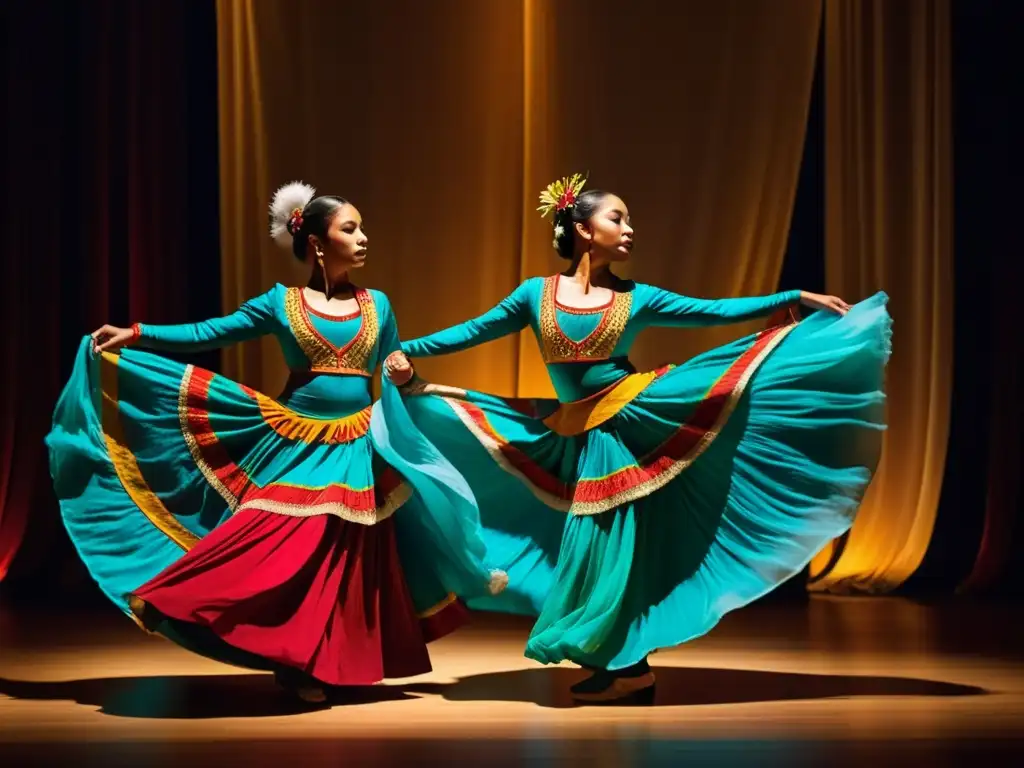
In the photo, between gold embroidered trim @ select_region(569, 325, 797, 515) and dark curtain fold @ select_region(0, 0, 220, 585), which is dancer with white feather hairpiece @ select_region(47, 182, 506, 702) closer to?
gold embroidered trim @ select_region(569, 325, 797, 515)

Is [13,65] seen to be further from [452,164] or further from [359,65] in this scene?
Answer: [452,164]

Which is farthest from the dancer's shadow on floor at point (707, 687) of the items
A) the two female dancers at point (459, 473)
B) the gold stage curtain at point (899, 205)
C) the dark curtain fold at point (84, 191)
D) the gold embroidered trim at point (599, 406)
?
the dark curtain fold at point (84, 191)

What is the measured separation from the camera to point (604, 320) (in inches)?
132

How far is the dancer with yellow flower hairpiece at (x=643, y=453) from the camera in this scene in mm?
3172

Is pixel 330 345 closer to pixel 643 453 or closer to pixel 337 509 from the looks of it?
pixel 337 509

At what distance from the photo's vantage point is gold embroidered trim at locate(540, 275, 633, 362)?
3.36 m

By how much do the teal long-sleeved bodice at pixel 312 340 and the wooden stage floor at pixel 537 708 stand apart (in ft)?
2.32

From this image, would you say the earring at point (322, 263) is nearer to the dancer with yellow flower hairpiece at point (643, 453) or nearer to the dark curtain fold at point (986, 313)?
the dancer with yellow flower hairpiece at point (643, 453)

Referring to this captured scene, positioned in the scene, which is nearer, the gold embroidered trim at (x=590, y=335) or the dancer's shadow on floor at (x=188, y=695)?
the dancer's shadow on floor at (x=188, y=695)

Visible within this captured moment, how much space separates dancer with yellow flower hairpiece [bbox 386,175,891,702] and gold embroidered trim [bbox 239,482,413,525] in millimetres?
257

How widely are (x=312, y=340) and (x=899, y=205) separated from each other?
2.84 m

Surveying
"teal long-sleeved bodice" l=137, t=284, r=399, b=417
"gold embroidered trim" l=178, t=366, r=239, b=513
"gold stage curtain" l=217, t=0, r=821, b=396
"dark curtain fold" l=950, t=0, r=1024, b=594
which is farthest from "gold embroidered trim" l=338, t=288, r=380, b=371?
"dark curtain fold" l=950, t=0, r=1024, b=594

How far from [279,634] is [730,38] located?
10.1ft

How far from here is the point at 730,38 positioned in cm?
522
